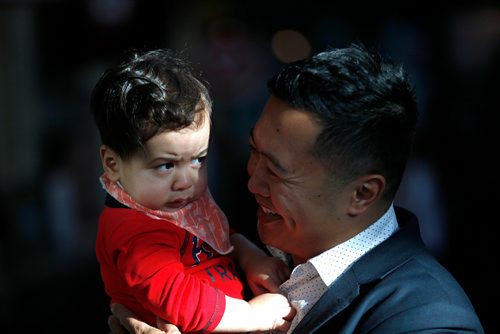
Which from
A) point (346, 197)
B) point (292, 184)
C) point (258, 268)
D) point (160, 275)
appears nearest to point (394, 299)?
point (346, 197)

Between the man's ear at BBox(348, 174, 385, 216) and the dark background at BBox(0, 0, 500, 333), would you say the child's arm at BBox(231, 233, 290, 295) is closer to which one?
the man's ear at BBox(348, 174, 385, 216)

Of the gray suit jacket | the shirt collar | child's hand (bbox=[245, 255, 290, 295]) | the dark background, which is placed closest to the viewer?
the gray suit jacket

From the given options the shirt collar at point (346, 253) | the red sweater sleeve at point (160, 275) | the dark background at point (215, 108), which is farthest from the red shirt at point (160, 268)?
the dark background at point (215, 108)

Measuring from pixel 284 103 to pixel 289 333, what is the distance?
2.75 feet

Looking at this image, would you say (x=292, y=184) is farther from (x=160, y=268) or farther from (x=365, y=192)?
(x=160, y=268)

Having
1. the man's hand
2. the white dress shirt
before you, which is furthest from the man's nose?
the man's hand

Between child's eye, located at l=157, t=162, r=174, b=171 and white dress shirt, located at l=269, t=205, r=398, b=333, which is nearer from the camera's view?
child's eye, located at l=157, t=162, r=174, b=171

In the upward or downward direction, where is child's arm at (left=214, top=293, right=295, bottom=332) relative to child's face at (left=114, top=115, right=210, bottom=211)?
downward

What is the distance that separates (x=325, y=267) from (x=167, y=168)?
0.68 metres

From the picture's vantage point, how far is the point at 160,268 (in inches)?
91.0

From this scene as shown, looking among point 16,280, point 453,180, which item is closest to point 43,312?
point 16,280

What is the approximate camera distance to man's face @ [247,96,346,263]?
243 cm

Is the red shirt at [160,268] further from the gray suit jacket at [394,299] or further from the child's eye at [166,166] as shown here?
the gray suit jacket at [394,299]

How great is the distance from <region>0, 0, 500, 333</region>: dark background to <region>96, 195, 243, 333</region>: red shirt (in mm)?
3618
